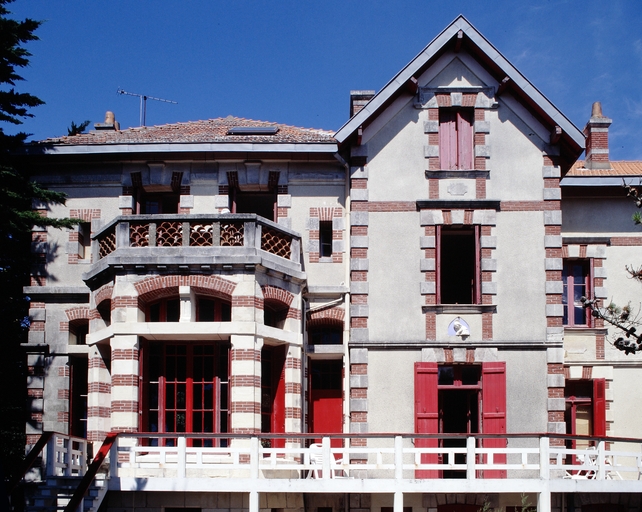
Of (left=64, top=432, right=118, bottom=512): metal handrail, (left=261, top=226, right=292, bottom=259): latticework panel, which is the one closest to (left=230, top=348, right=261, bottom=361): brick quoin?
(left=261, top=226, right=292, bottom=259): latticework panel

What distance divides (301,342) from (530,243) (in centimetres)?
520

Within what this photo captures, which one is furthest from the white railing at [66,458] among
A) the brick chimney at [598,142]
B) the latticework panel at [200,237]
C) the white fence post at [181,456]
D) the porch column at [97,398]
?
the brick chimney at [598,142]

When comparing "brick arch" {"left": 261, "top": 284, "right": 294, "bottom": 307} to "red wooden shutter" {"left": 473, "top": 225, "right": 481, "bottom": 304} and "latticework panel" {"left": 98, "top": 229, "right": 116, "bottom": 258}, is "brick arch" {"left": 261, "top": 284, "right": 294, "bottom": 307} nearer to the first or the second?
"latticework panel" {"left": 98, "top": 229, "right": 116, "bottom": 258}

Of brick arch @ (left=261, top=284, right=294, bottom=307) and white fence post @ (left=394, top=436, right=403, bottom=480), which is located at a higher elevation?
brick arch @ (left=261, top=284, right=294, bottom=307)

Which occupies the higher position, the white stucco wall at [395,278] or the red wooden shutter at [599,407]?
the white stucco wall at [395,278]

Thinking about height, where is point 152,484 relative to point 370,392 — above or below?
below

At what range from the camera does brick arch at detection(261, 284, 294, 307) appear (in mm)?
17000

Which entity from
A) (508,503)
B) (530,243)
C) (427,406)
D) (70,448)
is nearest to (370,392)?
(427,406)

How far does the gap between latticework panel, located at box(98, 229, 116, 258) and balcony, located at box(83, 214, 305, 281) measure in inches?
1.6

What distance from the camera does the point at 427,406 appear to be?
694 inches

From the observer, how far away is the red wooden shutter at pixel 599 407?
19.4 metres

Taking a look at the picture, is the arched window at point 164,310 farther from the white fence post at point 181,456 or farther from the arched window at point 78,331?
the white fence post at point 181,456

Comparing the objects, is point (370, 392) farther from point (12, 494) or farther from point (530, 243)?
point (12, 494)

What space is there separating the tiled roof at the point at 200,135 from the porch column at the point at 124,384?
185 inches
